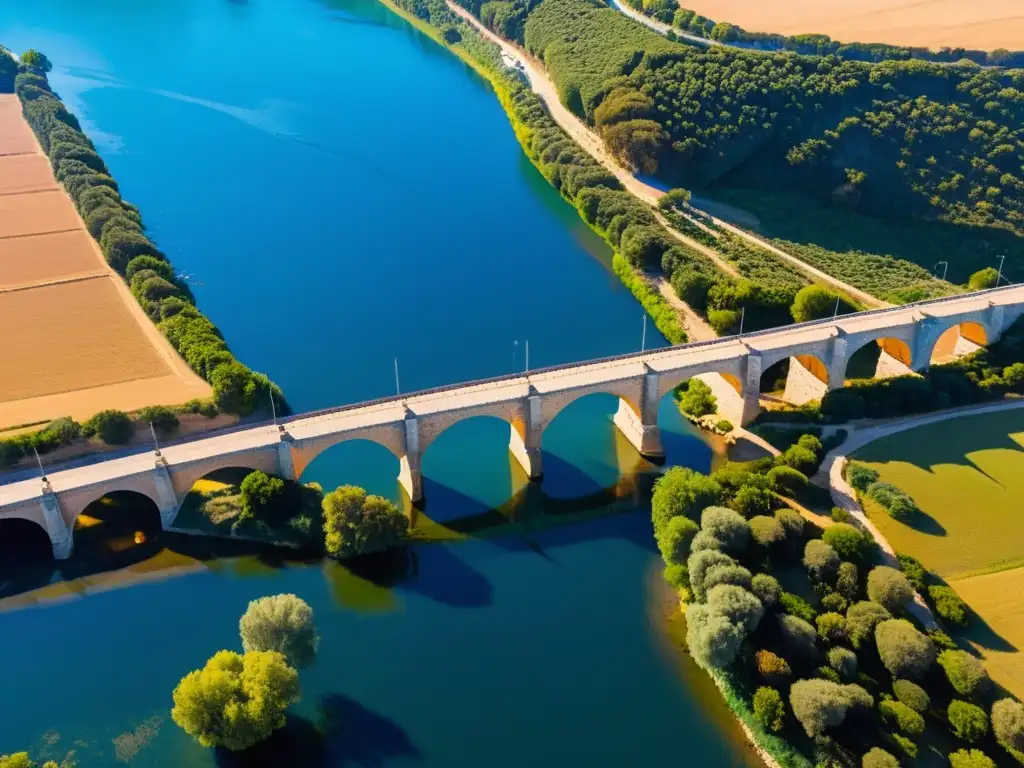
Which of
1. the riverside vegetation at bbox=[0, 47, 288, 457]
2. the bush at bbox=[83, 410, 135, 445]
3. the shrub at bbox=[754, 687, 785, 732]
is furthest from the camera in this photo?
the riverside vegetation at bbox=[0, 47, 288, 457]

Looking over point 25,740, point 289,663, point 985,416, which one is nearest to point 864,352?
point 985,416

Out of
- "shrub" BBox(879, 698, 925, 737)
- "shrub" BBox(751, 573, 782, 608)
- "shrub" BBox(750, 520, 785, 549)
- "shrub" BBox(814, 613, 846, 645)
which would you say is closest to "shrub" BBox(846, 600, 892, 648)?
"shrub" BBox(814, 613, 846, 645)

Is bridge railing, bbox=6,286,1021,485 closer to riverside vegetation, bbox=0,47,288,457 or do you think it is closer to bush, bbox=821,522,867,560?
riverside vegetation, bbox=0,47,288,457

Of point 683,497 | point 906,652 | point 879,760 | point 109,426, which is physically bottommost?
point 879,760

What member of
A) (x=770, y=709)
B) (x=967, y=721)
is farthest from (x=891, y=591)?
(x=770, y=709)

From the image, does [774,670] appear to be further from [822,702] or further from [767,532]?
[767,532]
